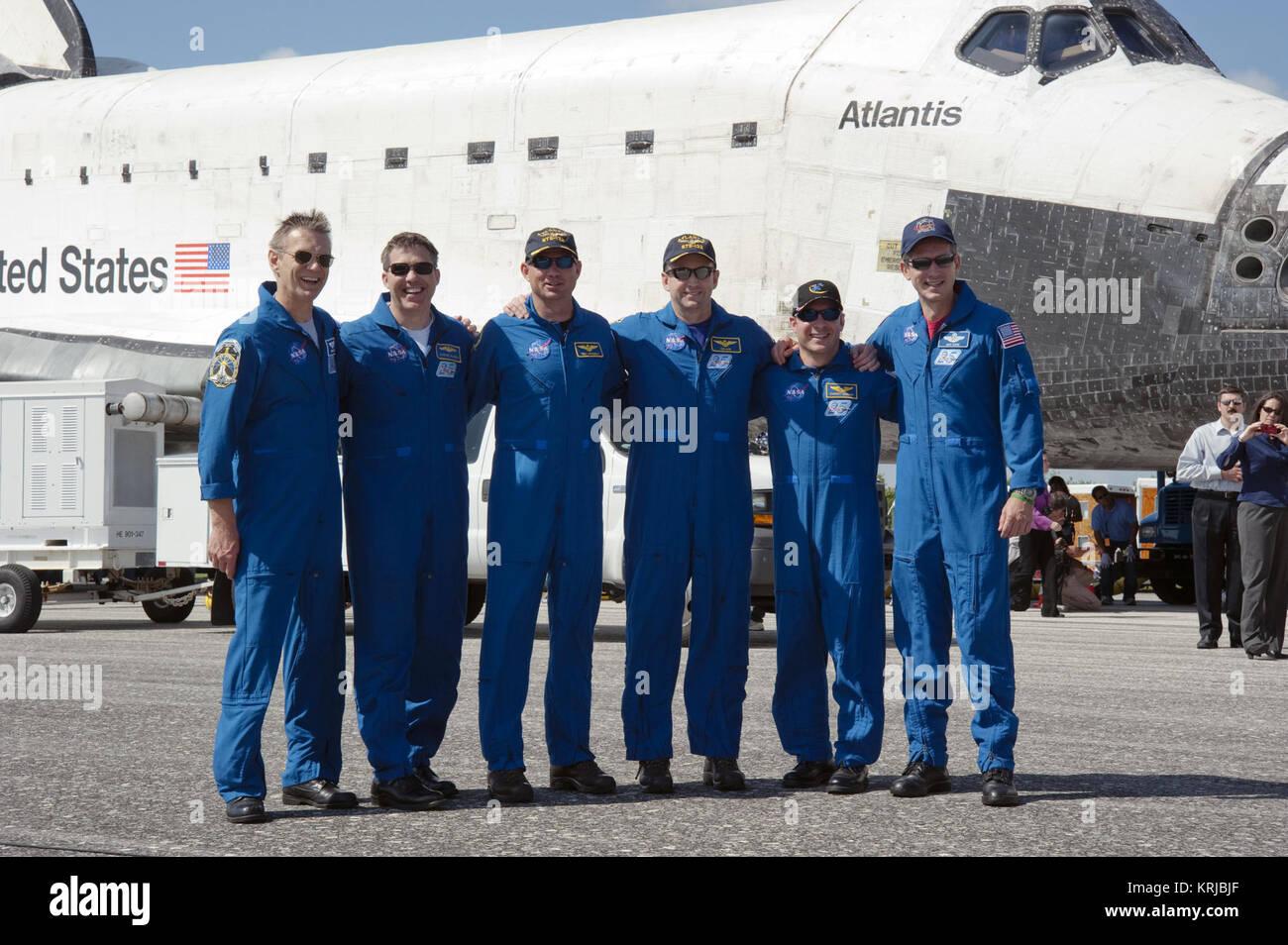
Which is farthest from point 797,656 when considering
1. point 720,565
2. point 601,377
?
point 601,377

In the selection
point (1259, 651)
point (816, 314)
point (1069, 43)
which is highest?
point (1069, 43)

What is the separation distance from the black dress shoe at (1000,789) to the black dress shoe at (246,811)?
242 centimetres

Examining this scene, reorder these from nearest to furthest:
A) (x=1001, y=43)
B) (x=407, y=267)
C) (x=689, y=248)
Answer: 1. (x=407, y=267)
2. (x=689, y=248)
3. (x=1001, y=43)

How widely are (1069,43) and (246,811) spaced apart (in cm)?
1059

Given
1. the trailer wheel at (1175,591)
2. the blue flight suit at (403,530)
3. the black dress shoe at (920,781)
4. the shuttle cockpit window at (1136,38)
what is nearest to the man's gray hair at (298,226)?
the blue flight suit at (403,530)

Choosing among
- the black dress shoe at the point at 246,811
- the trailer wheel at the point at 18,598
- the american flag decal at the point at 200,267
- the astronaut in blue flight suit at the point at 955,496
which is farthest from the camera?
the american flag decal at the point at 200,267

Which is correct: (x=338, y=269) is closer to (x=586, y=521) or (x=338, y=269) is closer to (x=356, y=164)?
(x=356, y=164)

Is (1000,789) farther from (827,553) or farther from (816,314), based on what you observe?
(816,314)

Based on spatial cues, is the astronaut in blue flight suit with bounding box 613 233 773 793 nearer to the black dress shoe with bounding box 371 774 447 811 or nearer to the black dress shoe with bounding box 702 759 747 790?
the black dress shoe with bounding box 702 759 747 790

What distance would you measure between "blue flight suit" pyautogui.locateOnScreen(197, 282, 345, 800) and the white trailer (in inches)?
344

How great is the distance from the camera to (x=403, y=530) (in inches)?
191

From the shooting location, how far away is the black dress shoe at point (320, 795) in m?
4.62

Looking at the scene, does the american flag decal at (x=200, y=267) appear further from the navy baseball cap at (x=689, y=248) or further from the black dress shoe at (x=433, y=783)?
the black dress shoe at (x=433, y=783)

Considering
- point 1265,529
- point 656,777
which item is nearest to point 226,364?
point 656,777
